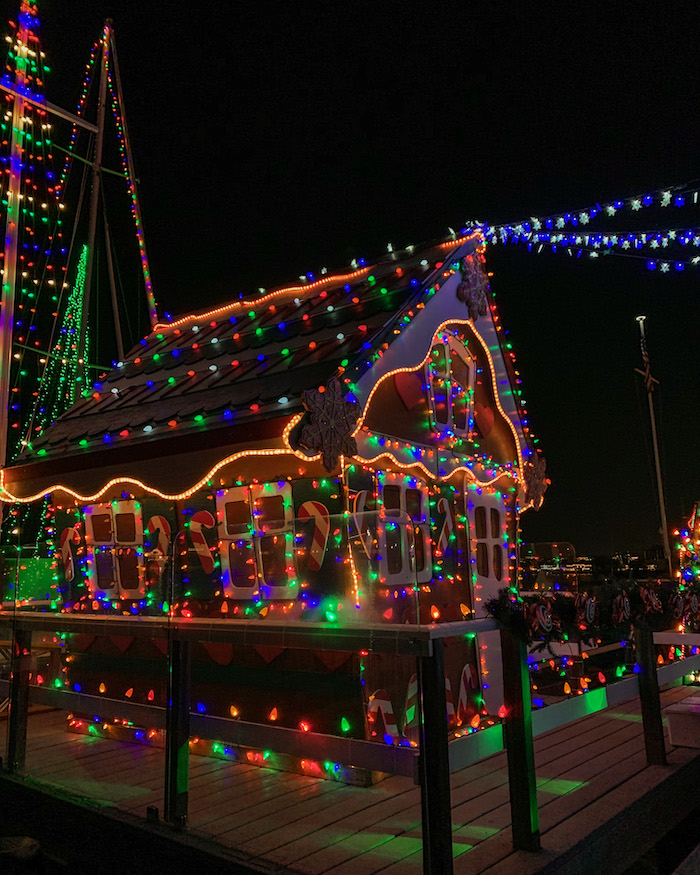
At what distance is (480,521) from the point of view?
7801mm

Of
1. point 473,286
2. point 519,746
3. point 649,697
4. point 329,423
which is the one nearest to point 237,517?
point 329,423

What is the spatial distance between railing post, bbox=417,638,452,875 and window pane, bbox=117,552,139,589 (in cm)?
414

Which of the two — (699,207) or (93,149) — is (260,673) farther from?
(93,149)

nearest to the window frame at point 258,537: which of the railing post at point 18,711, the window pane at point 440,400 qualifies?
the railing post at point 18,711

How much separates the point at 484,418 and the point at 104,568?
4.72 meters

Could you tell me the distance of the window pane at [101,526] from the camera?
728cm

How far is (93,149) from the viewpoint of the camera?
1398 centimetres

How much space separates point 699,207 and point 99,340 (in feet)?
40.0

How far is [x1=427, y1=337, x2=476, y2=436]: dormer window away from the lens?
23.1ft

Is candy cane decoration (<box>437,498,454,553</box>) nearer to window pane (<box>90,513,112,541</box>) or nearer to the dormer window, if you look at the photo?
the dormer window

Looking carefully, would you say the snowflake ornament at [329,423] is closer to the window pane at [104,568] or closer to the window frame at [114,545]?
the window frame at [114,545]

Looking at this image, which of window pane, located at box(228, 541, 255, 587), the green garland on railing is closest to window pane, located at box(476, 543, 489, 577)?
the green garland on railing

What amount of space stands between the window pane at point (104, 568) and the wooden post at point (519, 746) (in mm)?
4637

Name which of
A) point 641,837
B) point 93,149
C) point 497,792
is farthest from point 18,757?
point 93,149
